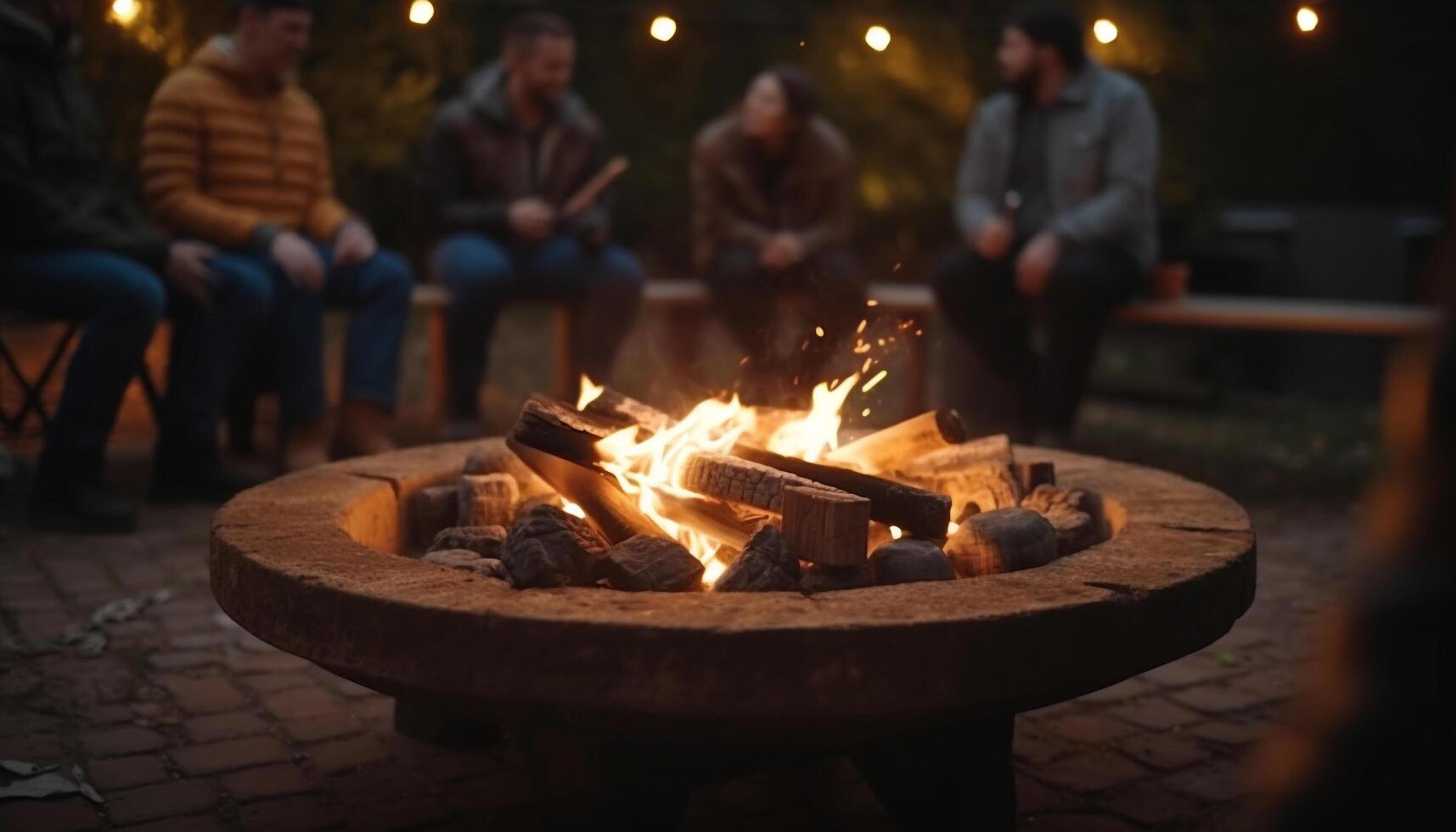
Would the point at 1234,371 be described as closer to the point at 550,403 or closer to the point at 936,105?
the point at 936,105

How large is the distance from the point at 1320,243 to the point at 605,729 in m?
8.17

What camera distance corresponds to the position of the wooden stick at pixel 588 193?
638 cm

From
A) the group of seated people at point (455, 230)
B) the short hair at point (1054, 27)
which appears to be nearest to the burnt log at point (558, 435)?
the group of seated people at point (455, 230)

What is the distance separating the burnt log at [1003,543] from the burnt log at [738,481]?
0.30m

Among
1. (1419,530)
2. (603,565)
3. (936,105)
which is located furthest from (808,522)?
(936,105)

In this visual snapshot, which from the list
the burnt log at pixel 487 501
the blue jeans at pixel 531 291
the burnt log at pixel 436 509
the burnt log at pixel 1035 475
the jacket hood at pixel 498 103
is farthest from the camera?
the jacket hood at pixel 498 103

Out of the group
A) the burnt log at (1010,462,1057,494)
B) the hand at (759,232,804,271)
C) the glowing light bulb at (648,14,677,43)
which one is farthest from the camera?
the hand at (759,232,804,271)

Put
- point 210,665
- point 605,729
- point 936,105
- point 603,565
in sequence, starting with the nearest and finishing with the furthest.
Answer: point 605,729 < point 603,565 < point 210,665 < point 936,105

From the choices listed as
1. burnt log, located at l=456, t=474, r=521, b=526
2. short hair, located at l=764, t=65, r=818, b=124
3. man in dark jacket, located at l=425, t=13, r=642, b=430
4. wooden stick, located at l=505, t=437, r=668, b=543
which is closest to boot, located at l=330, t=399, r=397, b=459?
man in dark jacket, located at l=425, t=13, r=642, b=430

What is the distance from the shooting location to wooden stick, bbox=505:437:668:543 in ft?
8.27

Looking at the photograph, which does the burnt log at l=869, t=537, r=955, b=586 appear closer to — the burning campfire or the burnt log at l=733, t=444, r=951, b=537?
the burning campfire

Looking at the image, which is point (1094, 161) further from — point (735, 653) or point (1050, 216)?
point (735, 653)

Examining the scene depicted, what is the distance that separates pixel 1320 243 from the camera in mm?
8891

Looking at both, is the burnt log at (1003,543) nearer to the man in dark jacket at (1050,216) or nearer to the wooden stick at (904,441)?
the wooden stick at (904,441)
